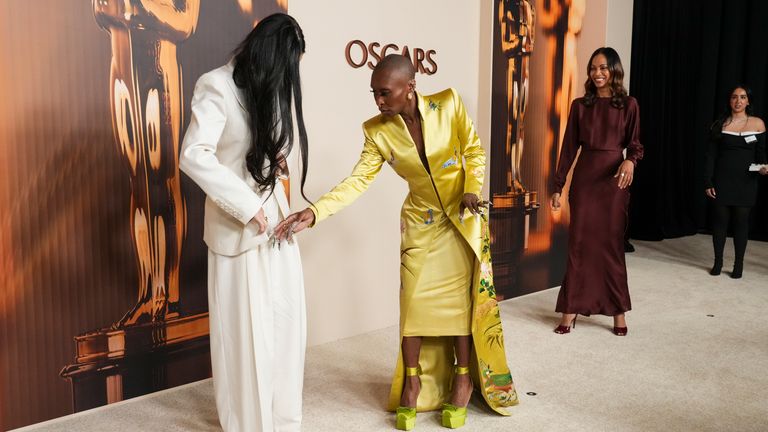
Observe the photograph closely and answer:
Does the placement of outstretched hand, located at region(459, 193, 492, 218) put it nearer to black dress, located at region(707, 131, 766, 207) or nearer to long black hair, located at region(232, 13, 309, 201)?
long black hair, located at region(232, 13, 309, 201)

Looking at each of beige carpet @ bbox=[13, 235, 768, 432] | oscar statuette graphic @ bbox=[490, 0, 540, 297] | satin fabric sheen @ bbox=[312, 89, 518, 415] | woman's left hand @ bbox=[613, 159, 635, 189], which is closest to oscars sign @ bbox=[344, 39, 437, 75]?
oscar statuette graphic @ bbox=[490, 0, 540, 297]

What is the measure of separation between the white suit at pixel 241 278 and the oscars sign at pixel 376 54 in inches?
65.2

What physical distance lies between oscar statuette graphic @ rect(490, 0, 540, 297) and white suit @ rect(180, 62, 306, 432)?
2745 mm

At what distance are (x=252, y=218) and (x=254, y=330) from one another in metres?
0.42

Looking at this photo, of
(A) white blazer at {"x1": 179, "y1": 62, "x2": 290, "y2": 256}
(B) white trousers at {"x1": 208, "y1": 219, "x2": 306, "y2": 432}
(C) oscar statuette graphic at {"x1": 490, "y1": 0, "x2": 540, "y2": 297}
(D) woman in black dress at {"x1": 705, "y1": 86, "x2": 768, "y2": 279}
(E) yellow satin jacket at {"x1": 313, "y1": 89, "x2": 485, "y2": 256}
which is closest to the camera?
(A) white blazer at {"x1": 179, "y1": 62, "x2": 290, "y2": 256}

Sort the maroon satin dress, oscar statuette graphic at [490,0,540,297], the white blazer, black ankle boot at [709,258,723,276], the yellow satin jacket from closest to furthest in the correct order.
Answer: the white blazer → the yellow satin jacket → the maroon satin dress → oscar statuette graphic at [490,0,540,297] → black ankle boot at [709,258,723,276]

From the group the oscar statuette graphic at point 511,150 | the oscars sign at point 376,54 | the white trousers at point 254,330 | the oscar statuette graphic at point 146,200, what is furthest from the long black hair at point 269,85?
the oscar statuette graphic at point 511,150

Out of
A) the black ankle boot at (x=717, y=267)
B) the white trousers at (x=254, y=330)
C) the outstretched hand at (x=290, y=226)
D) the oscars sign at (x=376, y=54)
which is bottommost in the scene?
the black ankle boot at (x=717, y=267)

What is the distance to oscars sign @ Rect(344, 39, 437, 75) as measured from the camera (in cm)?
404

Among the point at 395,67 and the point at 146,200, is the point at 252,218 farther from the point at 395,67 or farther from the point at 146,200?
the point at 146,200

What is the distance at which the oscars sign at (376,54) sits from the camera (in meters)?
4.04

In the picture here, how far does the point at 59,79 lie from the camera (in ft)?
9.49

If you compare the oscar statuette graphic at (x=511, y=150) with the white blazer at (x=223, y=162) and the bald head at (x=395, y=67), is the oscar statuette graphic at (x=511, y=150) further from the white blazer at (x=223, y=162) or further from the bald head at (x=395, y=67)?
the white blazer at (x=223, y=162)

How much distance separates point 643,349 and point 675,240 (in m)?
4.51
